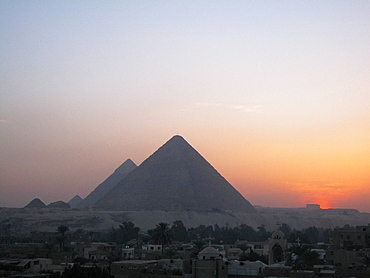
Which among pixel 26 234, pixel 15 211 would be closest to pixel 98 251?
pixel 26 234

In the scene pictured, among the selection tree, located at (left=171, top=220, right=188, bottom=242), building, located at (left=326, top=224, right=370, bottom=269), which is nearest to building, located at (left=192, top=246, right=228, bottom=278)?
building, located at (left=326, top=224, right=370, bottom=269)

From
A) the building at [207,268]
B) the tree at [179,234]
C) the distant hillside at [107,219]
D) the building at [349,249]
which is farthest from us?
the distant hillside at [107,219]

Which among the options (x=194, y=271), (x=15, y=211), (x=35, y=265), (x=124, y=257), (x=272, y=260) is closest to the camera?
(x=194, y=271)

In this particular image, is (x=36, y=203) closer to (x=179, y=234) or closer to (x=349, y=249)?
(x=179, y=234)

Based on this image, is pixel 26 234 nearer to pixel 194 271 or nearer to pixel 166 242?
pixel 166 242

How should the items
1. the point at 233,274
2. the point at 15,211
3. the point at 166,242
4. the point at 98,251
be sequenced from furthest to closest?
the point at 15,211 < the point at 166,242 < the point at 98,251 < the point at 233,274

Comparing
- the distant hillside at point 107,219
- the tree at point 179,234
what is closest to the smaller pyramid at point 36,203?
the distant hillside at point 107,219

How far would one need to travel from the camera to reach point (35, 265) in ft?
133

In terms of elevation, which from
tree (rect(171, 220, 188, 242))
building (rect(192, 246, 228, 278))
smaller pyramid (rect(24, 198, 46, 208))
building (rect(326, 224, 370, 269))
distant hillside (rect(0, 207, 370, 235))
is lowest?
building (rect(192, 246, 228, 278))

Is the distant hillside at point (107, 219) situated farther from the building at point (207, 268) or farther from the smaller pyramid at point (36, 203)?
the building at point (207, 268)

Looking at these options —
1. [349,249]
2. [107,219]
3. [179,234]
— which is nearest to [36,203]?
[107,219]

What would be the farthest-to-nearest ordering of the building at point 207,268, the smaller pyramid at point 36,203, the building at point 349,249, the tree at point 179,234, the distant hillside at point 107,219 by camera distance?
the smaller pyramid at point 36,203, the distant hillside at point 107,219, the tree at point 179,234, the building at point 349,249, the building at point 207,268

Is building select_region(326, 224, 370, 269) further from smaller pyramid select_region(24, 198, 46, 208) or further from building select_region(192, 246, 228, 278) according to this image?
smaller pyramid select_region(24, 198, 46, 208)

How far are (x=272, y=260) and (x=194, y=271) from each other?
16.1m
